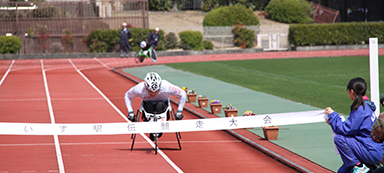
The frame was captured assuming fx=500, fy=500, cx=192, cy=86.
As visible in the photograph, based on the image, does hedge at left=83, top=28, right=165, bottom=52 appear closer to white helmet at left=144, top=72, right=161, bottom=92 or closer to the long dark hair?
white helmet at left=144, top=72, right=161, bottom=92

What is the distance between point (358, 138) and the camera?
5598 millimetres

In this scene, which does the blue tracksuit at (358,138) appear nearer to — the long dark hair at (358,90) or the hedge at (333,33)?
the long dark hair at (358,90)

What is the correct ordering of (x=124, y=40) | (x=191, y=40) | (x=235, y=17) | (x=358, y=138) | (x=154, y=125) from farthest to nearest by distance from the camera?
(x=235, y=17) → (x=191, y=40) → (x=124, y=40) → (x=154, y=125) → (x=358, y=138)

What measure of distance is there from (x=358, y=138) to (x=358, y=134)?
0.05 meters

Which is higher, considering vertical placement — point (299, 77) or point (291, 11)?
point (291, 11)

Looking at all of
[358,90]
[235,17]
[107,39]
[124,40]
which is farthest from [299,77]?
[235,17]

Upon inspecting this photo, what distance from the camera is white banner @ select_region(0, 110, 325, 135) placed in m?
7.42

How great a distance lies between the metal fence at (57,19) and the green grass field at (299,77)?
13372mm

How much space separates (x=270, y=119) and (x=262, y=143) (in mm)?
1814

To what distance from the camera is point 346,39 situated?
42906mm

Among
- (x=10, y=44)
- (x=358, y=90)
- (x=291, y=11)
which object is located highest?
(x=291, y=11)

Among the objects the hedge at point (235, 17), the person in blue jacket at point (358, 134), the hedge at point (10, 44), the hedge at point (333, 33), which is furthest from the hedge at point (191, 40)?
the person in blue jacket at point (358, 134)

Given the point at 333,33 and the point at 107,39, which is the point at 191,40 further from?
the point at 333,33

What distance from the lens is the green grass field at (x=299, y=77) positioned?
15.1 m
